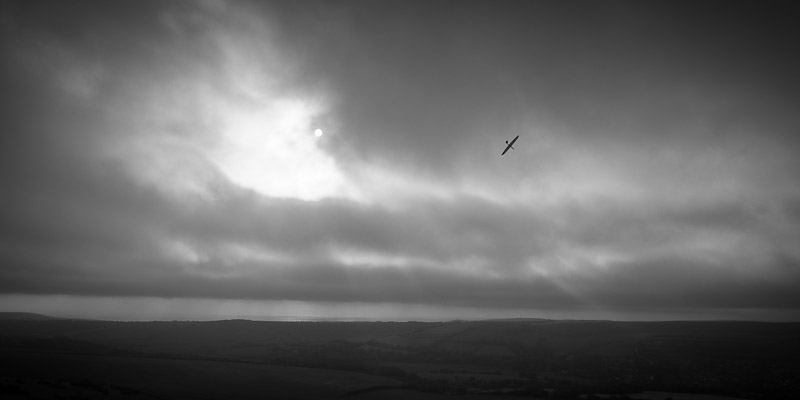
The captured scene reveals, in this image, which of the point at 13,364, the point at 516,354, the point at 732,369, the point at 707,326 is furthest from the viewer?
the point at 707,326

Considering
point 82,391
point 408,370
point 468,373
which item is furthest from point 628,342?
point 82,391

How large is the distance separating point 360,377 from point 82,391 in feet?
193

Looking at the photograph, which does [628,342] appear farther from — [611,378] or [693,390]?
[693,390]

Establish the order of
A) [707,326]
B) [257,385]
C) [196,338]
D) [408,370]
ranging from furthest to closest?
[196,338] → [707,326] → [408,370] → [257,385]

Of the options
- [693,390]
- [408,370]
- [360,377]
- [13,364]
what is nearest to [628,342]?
[693,390]

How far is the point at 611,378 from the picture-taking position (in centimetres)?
10900

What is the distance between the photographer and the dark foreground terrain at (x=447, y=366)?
272 feet

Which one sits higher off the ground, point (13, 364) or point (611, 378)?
point (13, 364)

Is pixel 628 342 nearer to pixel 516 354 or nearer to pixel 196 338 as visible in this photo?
pixel 516 354

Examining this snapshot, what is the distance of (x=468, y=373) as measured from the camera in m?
115

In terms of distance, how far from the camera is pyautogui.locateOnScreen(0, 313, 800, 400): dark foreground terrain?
272ft

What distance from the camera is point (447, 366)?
435ft

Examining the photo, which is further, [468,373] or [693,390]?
[468,373]

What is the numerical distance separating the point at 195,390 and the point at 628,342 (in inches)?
5542
